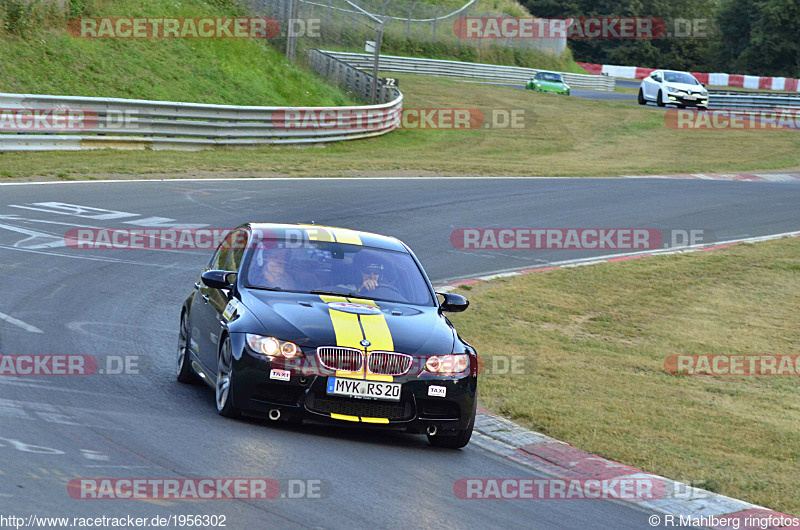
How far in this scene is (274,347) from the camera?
7289 mm

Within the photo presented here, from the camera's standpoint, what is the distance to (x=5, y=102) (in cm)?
2164

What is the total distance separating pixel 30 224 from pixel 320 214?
509 centimetres

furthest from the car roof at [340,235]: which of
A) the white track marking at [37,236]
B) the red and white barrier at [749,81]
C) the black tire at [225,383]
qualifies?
the red and white barrier at [749,81]

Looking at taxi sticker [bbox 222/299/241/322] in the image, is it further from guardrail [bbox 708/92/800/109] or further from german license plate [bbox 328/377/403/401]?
guardrail [bbox 708/92/800/109]

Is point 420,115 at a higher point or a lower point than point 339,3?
lower

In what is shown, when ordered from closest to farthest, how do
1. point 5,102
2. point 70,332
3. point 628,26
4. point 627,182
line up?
point 70,332 < point 5,102 < point 627,182 < point 628,26

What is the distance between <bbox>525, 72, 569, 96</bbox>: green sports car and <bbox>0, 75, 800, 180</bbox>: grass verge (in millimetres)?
2464

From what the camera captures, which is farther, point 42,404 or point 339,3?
→ point 339,3

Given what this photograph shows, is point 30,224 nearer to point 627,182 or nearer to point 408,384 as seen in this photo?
point 408,384

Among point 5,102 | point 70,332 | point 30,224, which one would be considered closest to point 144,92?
point 5,102

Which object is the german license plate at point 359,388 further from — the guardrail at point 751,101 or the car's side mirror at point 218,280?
the guardrail at point 751,101

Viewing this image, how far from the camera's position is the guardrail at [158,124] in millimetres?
22344

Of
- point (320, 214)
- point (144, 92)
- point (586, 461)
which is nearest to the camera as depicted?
point (586, 461)

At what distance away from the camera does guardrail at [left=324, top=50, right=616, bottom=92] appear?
5734 centimetres
